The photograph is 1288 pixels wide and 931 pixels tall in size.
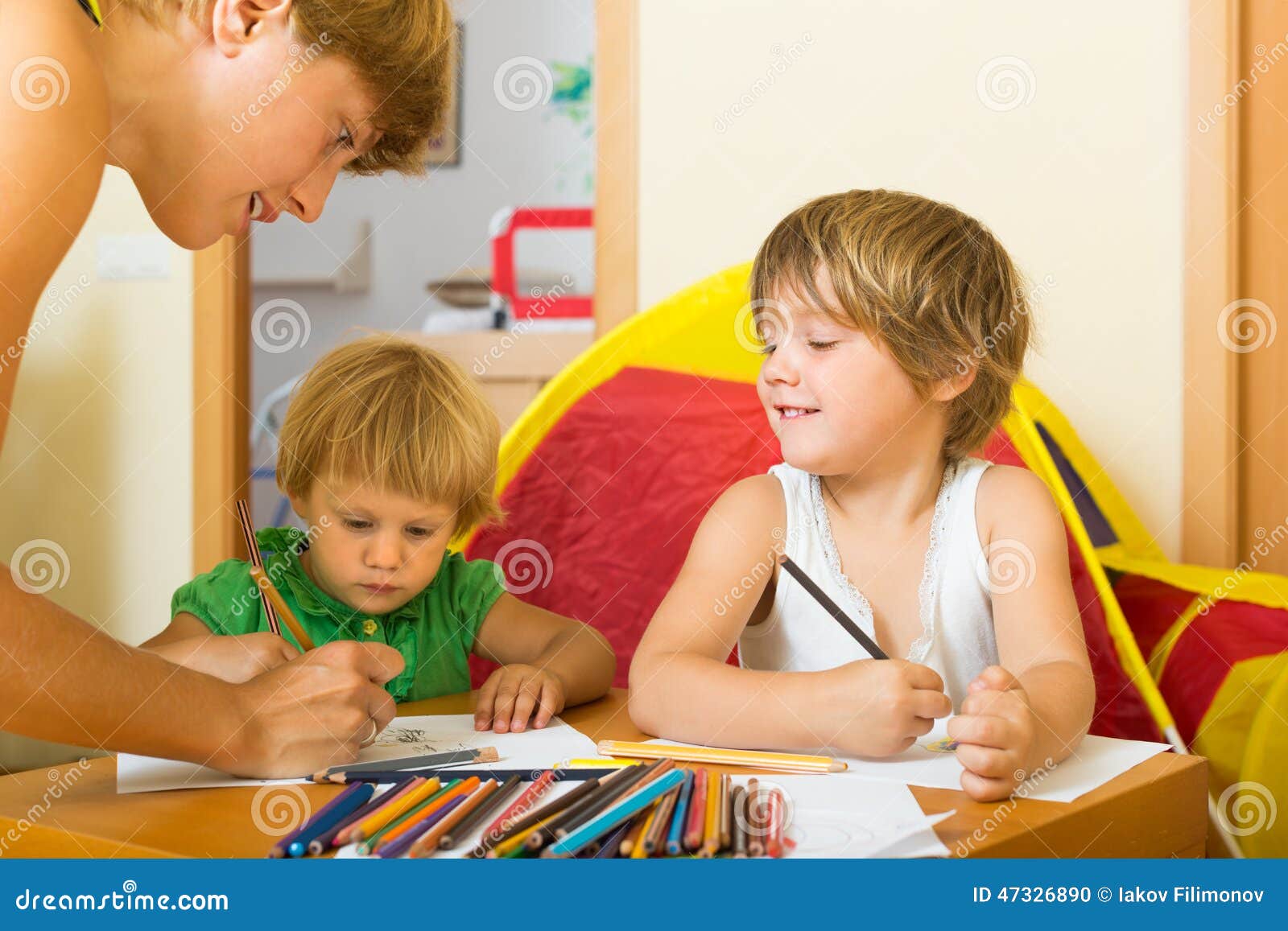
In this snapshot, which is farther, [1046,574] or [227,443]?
[227,443]

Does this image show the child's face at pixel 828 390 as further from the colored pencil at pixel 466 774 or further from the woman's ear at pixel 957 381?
the colored pencil at pixel 466 774

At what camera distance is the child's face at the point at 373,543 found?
1.02m

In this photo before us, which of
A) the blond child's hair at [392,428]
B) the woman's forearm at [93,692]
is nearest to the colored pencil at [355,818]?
the woman's forearm at [93,692]

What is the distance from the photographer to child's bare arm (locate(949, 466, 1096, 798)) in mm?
625

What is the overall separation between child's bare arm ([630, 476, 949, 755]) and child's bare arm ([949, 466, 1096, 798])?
4 centimetres

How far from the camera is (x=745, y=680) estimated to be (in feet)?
2.53

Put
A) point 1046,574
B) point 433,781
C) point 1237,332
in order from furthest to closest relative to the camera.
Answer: point 1237,332
point 1046,574
point 433,781

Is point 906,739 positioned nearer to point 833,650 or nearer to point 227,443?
point 833,650

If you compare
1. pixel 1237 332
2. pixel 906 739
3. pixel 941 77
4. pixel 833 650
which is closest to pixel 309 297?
pixel 941 77

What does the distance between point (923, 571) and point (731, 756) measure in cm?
37

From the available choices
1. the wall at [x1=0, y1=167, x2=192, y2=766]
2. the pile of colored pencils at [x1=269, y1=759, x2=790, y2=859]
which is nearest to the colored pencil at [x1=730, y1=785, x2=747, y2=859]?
the pile of colored pencils at [x1=269, y1=759, x2=790, y2=859]

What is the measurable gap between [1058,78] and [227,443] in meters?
1.64

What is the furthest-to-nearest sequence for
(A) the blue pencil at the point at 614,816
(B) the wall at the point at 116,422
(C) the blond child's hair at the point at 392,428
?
(B) the wall at the point at 116,422 < (C) the blond child's hair at the point at 392,428 < (A) the blue pencil at the point at 614,816

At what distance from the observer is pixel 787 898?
47 centimetres
